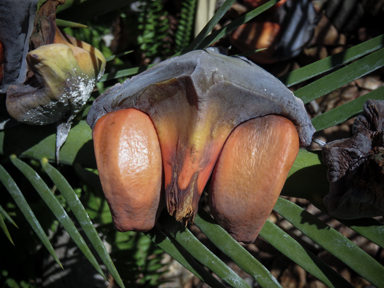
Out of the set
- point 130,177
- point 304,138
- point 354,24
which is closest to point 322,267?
point 304,138

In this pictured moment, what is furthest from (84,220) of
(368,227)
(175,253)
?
(368,227)

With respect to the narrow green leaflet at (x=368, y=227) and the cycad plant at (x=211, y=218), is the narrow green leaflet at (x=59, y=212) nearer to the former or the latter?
the cycad plant at (x=211, y=218)

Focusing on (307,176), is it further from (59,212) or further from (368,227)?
(59,212)

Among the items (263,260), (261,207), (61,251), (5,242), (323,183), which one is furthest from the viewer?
(61,251)

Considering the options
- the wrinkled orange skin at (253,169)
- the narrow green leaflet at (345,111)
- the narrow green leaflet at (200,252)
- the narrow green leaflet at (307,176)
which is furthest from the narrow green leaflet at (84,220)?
the narrow green leaflet at (345,111)

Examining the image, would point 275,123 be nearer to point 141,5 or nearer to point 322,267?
point 322,267

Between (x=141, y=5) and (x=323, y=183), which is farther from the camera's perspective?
(x=141, y=5)

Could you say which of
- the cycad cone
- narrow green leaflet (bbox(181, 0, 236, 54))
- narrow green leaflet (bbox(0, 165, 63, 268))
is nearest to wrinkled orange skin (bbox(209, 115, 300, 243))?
the cycad cone

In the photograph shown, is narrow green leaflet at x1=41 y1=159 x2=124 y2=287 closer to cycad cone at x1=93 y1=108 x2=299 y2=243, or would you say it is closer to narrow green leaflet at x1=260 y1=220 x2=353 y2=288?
cycad cone at x1=93 y1=108 x2=299 y2=243
